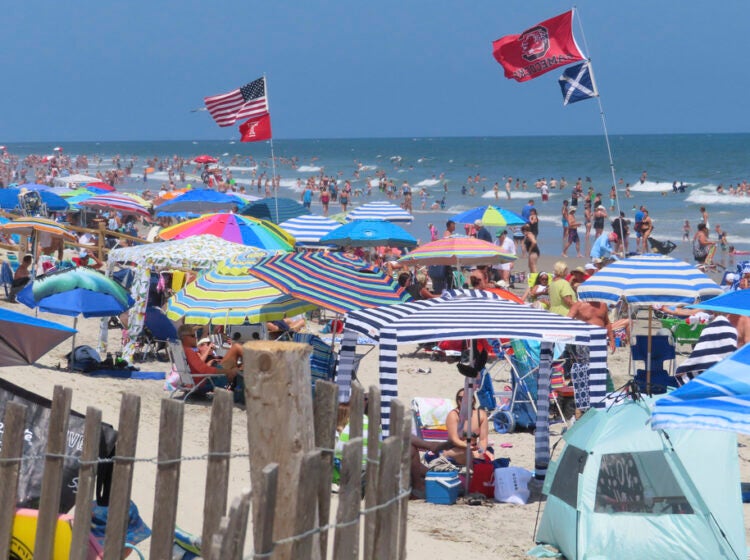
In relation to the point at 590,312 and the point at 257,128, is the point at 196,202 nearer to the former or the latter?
the point at 257,128

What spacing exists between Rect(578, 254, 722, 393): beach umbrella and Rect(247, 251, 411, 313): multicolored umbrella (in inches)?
73.9

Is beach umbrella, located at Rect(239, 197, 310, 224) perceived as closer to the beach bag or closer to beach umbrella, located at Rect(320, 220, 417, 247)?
beach umbrella, located at Rect(320, 220, 417, 247)

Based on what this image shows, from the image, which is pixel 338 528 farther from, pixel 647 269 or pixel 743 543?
pixel 647 269

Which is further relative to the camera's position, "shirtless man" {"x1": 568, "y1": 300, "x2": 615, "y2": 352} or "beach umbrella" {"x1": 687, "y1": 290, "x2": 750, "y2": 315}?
"shirtless man" {"x1": 568, "y1": 300, "x2": 615, "y2": 352}

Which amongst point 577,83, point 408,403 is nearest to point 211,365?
point 408,403

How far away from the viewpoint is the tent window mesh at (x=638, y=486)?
6.45m

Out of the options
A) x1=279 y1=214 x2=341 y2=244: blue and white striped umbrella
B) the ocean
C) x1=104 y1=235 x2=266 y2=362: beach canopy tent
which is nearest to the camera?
x1=104 y1=235 x2=266 y2=362: beach canopy tent

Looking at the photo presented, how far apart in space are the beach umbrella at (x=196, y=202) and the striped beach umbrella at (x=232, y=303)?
11.2 metres

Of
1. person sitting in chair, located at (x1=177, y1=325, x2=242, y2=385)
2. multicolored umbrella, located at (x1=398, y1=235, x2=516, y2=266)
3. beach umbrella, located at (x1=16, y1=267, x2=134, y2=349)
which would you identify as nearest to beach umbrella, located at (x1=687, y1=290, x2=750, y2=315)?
person sitting in chair, located at (x1=177, y1=325, x2=242, y2=385)

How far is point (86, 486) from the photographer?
4316 mm

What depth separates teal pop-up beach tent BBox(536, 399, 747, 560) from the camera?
6367mm

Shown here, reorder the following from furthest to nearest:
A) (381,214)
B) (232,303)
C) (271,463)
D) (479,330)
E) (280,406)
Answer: (381,214) < (232,303) < (479,330) < (280,406) < (271,463)

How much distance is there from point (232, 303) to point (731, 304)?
5.13 meters

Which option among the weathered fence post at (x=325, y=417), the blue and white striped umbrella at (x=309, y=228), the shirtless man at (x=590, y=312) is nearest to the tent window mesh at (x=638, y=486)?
the weathered fence post at (x=325, y=417)
